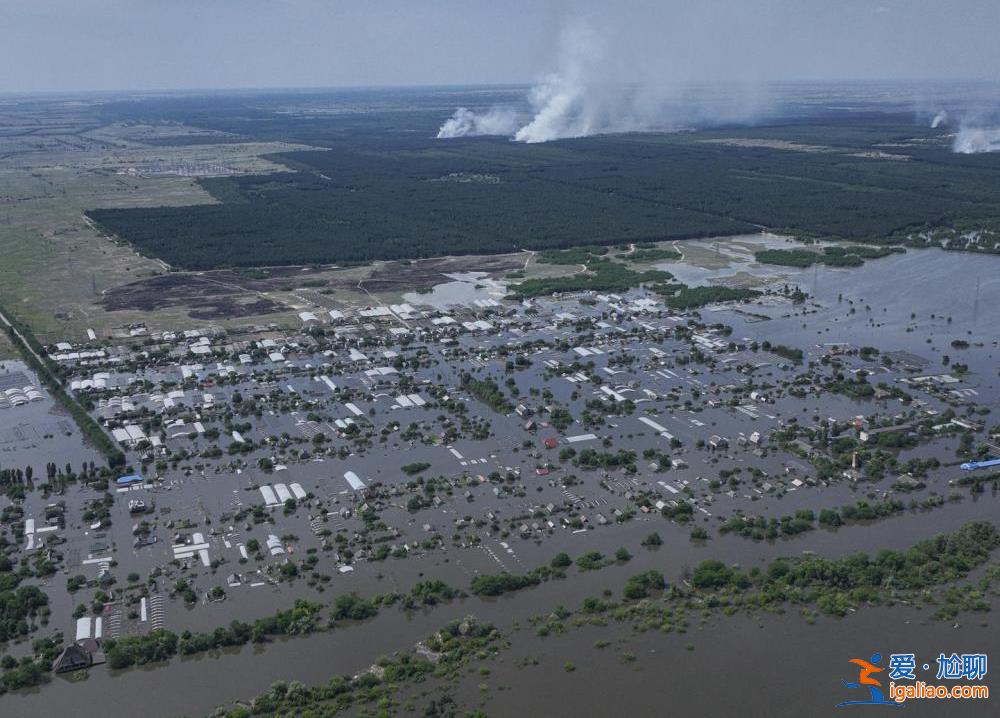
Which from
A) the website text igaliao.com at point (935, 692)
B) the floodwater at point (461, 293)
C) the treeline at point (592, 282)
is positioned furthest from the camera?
the treeline at point (592, 282)

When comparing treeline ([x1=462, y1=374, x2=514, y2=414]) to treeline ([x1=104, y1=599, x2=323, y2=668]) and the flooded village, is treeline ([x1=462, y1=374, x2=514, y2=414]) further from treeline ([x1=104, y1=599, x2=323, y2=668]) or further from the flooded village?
treeline ([x1=104, y1=599, x2=323, y2=668])

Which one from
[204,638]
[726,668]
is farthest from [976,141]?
[204,638]

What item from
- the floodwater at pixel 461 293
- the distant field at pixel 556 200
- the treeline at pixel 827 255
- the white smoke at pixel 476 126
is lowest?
the floodwater at pixel 461 293

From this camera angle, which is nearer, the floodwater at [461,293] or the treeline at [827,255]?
the floodwater at [461,293]

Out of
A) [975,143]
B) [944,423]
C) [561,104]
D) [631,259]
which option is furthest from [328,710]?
[561,104]

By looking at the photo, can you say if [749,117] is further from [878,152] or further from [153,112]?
[153,112]

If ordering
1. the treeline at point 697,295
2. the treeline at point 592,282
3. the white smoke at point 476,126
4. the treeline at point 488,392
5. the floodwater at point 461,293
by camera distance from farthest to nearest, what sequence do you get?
the white smoke at point 476,126 < the treeline at point 592,282 < the floodwater at point 461,293 < the treeline at point 697,295 < the treeline at point 488,392

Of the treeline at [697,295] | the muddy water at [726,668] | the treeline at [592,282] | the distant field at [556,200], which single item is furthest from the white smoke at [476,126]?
the muddy water at [726,668]

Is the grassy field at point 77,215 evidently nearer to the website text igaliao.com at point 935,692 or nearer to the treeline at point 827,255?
the treeline at point 827,255
